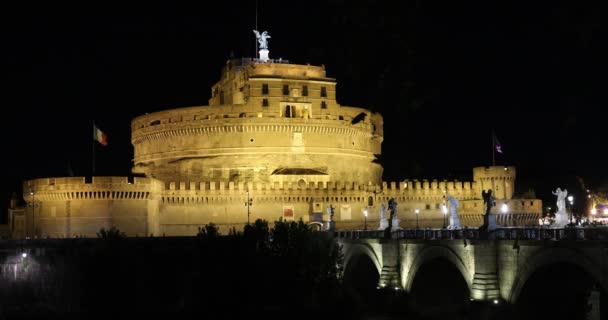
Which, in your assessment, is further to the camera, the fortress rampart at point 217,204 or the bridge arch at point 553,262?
the fortress rampart at point 217,204

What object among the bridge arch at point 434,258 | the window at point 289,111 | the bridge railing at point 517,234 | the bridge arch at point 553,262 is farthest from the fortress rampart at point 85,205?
the bridge arch at point 553,262

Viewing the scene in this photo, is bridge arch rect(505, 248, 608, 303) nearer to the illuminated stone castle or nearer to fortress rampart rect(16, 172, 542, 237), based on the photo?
fortress rampart rect(16, 172, 542, 237)

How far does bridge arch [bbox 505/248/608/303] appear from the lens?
20.5 metres

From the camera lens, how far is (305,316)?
35125mm

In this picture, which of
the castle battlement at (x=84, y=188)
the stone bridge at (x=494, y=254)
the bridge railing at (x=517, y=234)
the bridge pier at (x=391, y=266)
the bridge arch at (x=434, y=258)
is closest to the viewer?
the stone bridge at (x=494, y=254)

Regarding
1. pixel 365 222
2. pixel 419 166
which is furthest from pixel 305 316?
pixel 419 166

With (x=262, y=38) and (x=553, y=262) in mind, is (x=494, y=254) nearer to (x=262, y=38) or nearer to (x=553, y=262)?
(x=553, y=262)

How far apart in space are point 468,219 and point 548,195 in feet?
61.8

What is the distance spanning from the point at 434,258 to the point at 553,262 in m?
8.50

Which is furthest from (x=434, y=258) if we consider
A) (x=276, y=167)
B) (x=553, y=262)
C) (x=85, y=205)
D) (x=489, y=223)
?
(x=276, y=167)

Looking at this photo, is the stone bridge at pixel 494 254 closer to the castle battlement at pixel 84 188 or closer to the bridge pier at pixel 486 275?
the bridge pier at pixel 486 275

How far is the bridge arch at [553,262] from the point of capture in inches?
809

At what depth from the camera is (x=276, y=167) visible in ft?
192

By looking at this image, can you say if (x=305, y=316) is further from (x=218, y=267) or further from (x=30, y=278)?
(x=30, y=278)
